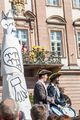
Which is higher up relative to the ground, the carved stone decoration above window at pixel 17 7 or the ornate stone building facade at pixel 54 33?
the carved stone decoration above window at pixel 17 7

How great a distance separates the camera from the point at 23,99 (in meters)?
10.5

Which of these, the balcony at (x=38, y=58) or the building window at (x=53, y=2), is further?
the building window at (x=53, y=2)

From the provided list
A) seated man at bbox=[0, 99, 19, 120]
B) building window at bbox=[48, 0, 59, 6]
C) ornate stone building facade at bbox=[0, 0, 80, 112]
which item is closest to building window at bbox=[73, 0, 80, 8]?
ornate stone building facade at bbox=[0, 0, 80, 112]

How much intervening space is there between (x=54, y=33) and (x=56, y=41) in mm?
500

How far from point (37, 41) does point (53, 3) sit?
3089 mm

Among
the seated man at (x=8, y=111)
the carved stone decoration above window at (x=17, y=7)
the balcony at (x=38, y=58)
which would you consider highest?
the carved stone decoration above window at (x=17, y=7)

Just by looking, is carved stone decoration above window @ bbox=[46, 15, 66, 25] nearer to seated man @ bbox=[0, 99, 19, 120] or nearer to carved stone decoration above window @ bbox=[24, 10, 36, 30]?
carved stone decoration above window @ bbox=[24, 10, 36, 30]

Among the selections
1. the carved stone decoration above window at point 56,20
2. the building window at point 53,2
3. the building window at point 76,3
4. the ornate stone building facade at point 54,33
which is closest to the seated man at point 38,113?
the ornate stone building facade at point 54,33

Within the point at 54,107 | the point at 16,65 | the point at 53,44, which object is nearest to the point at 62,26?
the point at 53,44

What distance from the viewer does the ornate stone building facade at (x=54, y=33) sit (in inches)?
993

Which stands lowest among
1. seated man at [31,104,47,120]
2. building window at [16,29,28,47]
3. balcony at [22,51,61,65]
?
balcony at [22,51,61,65]

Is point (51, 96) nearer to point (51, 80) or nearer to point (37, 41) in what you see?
point (51, 80)

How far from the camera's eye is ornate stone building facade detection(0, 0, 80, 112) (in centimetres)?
2523

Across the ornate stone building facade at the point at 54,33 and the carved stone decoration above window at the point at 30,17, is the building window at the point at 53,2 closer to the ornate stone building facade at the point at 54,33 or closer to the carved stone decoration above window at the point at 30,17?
the ornate stone building facade at the point at 54,33
